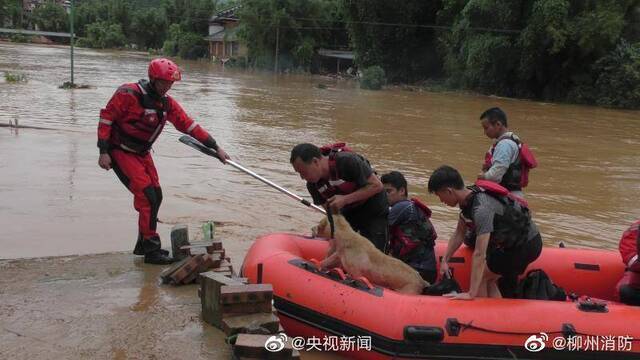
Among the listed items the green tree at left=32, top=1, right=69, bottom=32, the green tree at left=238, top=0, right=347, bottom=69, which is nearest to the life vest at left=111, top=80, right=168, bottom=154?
the green tree at left=238, top=0, right=347, bottom=69

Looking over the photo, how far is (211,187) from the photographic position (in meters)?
9.16

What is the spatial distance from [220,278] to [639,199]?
8395mm

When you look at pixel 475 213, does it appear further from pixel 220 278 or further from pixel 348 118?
pixel 348 118

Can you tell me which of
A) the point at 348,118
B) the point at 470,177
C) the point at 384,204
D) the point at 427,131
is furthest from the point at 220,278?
the point at 348,118

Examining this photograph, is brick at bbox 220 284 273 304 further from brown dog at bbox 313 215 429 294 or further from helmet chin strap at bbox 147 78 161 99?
helmet chin strap at bbox 147 78 161 99

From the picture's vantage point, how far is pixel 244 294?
12.0ft

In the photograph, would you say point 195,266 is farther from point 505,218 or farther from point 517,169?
point 517,169

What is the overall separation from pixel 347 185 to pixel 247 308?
1.04 meters

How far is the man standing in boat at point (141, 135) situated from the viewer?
4836 mm

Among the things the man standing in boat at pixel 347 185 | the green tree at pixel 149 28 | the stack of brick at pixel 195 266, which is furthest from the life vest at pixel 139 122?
the green tree at pixel 149 28

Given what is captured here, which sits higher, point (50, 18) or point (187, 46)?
point (50, 18)

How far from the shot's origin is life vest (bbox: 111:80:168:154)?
192 inches

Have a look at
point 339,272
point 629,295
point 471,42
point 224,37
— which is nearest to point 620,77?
point 471,42

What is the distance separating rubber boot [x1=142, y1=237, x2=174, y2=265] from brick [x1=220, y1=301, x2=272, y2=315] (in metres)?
1.48
